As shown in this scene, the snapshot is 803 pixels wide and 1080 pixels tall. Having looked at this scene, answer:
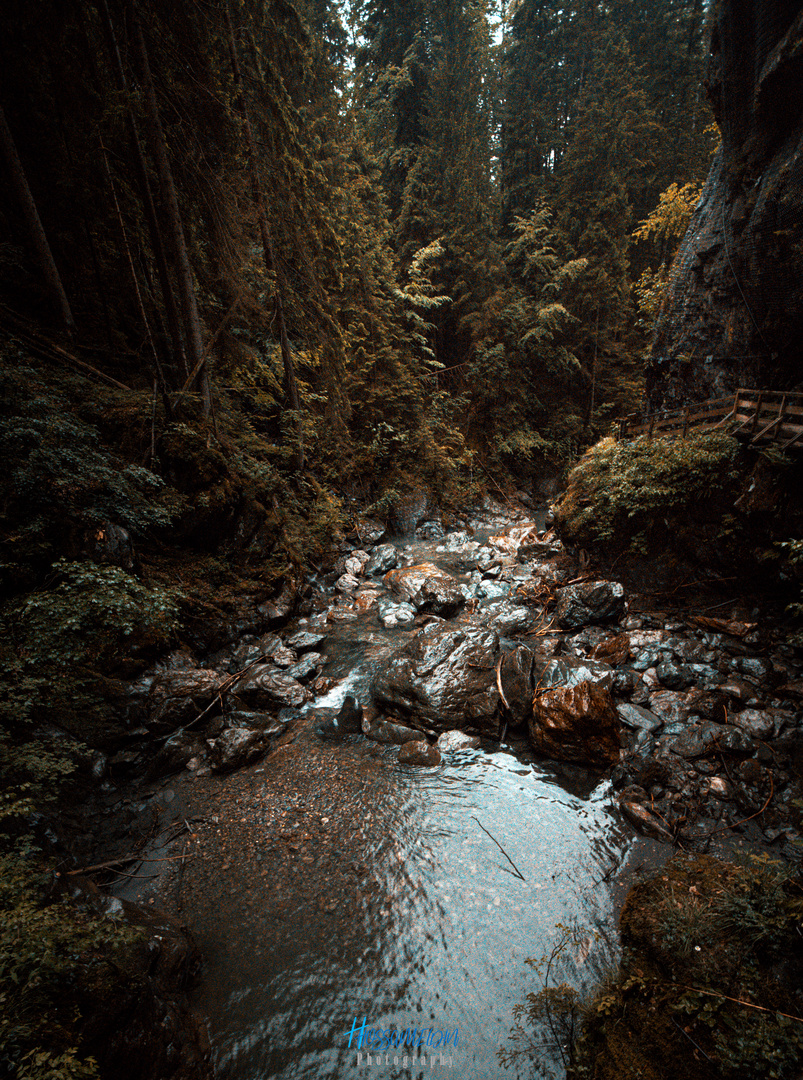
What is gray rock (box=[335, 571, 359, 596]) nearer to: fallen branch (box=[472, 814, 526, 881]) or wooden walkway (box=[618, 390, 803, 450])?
fallen branch (box=[472, 814, 526, 881])

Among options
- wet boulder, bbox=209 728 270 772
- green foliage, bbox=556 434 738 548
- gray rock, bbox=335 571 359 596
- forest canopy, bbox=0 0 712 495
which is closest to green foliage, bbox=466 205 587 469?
forest canopy, bbox=0 0 712 495

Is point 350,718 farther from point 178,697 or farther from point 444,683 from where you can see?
point 178,697

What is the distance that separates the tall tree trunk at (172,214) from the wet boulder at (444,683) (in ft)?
21.2

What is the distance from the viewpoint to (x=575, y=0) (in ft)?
68.4

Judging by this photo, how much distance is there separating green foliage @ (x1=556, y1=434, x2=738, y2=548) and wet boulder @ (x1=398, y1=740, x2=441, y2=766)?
20.7 feet

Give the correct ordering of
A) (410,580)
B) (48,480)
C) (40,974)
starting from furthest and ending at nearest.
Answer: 1. (410,580)
2. (48,480)
3. (40,974)

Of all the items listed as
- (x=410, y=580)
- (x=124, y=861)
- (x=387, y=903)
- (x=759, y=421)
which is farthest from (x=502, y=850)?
(x=759, y=421)

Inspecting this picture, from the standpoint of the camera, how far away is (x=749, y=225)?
9.06m

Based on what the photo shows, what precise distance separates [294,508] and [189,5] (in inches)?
374

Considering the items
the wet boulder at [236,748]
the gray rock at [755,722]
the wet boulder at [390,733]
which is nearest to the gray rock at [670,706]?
the gray rock at [755,722]

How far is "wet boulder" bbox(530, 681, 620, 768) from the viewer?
5.29m

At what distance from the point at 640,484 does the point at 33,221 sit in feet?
42.0

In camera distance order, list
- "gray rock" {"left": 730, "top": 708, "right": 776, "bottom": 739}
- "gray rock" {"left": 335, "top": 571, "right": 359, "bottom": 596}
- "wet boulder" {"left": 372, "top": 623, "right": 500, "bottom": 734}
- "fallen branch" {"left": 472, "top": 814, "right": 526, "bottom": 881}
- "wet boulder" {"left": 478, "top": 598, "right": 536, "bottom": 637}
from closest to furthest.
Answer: "fallen branch" {"left": 472, "top": 814, "right": 526, "bottom": 881} < "gray rock" {"left": 730, "top": 708, "right": 776, "bottom": 739} < "wet boulder" {"left": 372, "top": 623, "right": 500, "bottom": 734} < "wet boulder" {"left": 478, "top": 598, "right": 536, "bottom": 637} < "gray rock" {"left": 335, "top": 571, "right": 359, "bottom": 596}

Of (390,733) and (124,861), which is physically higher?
(124,861)
